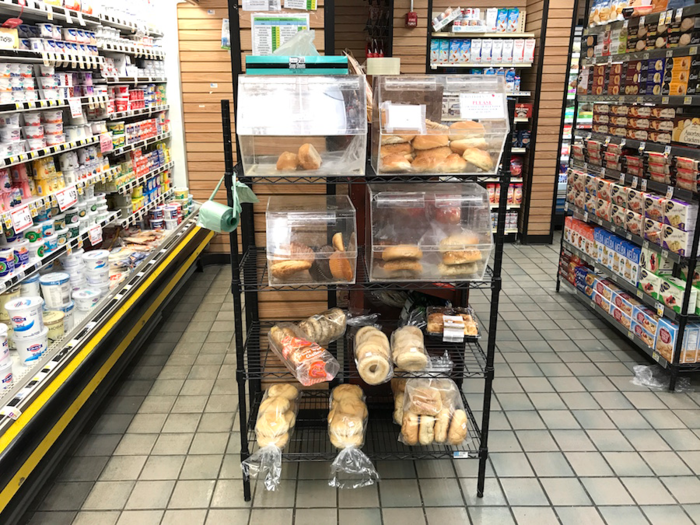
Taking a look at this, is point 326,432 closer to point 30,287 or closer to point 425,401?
point 425,401

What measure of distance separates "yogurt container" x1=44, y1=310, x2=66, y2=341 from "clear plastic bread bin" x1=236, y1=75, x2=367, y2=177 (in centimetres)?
170

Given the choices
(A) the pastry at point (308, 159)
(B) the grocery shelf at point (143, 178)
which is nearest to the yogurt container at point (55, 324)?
(B) the grocery shelf at point (143, 178)

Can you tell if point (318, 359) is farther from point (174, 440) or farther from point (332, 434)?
point (174, 440)

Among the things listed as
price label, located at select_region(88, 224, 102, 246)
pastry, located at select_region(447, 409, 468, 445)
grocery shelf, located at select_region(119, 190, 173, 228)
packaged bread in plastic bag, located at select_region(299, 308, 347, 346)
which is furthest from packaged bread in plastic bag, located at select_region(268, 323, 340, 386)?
grocery shelf, located at select_region(119, 190, 173, 228)

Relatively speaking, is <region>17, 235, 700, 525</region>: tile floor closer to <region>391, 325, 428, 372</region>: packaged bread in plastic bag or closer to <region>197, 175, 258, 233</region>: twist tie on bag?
<region>391, 325, 428, 372</region>: packaged bread in plastic bag

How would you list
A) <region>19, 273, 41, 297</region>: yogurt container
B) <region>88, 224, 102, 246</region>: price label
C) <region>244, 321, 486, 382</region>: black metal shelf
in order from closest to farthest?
1. <region>244, 321, 486, 382</region>: black metal shelf
2. <region>19, 273, 41, 297</region>: yogurt container
3. <region>88, 224, 102, 246</region>: price label

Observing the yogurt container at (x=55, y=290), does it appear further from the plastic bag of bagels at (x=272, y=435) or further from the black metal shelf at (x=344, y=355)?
the plastic bag of bagels at (x=272, y=435)

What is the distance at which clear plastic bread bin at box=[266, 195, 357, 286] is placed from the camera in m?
2.42

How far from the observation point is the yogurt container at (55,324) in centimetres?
320

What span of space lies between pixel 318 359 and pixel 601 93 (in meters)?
3.55

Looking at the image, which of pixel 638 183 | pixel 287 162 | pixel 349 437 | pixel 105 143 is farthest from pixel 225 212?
pixel 638 183

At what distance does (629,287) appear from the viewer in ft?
13.5

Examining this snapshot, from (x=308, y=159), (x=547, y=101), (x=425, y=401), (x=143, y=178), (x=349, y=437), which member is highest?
(x=547, y=101)

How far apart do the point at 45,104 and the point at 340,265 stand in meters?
2.33
